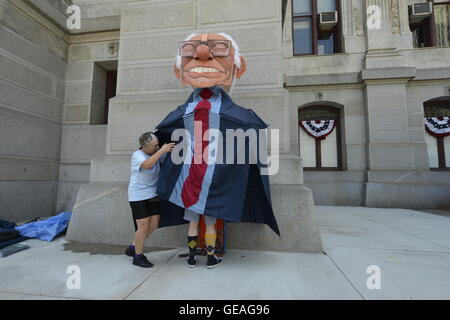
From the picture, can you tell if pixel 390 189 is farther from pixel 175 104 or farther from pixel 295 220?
pixel 175 104

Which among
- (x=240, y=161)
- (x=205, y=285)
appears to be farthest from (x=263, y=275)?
(x=240, y=161)

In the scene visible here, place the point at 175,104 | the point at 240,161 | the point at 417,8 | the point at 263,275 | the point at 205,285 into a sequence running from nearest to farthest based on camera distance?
1. the point at 205,285
2. the point at 263,275
3. the point at 240,161
4. the point at 175,104
5. the point at 417,8

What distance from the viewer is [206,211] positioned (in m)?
2.51

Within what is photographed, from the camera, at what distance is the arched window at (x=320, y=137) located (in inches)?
354

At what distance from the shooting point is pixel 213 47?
288 cm

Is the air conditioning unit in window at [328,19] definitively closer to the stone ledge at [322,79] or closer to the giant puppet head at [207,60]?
the stone ledge at [322,79]

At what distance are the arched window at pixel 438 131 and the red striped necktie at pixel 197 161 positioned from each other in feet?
30.9

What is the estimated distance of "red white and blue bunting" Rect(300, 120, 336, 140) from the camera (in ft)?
29.5

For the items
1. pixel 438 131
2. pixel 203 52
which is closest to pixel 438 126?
pixel 438 131

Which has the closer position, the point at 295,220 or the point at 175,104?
the point at 295,220

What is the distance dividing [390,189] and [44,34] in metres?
10.4

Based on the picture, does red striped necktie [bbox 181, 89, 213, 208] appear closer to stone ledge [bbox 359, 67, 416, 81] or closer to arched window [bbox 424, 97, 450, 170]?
stone ledge [bbox 359, 67, 416, 81]

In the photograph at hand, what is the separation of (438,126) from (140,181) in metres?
10.3

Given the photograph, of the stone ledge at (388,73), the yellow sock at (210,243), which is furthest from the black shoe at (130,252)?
the stone ledge at (388,73)
